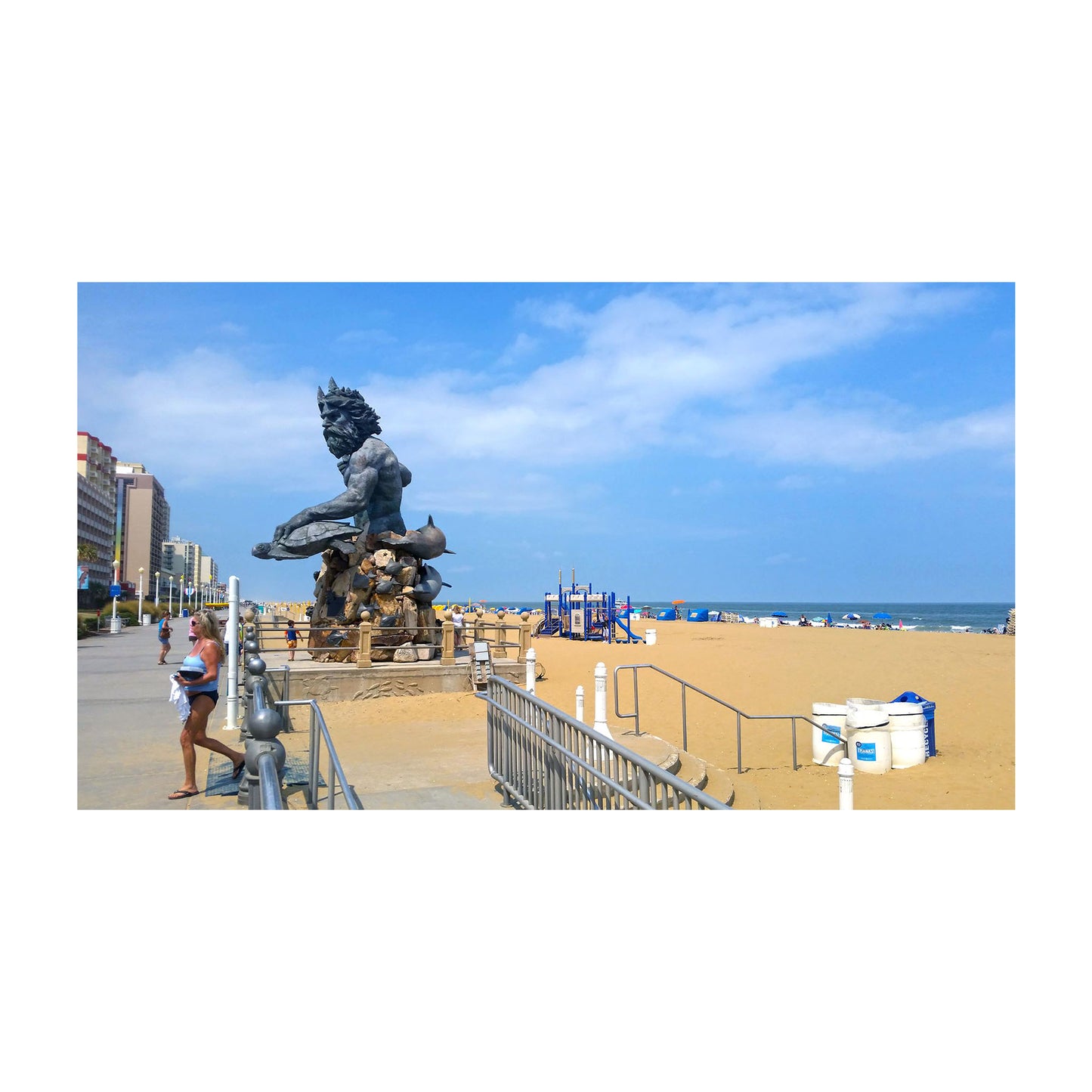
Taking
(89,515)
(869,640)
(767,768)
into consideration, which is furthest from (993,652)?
(89,515)

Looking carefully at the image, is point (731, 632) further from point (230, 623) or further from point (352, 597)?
point (230, 623)

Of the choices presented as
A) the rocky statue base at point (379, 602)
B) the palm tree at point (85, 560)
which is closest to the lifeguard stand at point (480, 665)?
the rocky statue base at point (379, 602)

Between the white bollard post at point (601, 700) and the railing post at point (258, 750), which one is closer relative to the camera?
the railing post at point (258, 750)

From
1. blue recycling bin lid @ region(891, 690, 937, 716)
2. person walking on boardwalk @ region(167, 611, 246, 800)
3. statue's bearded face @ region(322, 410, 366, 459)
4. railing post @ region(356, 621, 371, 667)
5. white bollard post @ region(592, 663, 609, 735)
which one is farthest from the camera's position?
statue's bearded face @ region(322, 410, 366, 459)

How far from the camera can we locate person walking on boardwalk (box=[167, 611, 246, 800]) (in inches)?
223

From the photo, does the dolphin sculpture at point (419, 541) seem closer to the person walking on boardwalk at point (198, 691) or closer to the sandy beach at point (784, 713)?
the sandy beach at point (784, 713)

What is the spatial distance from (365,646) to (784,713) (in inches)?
282

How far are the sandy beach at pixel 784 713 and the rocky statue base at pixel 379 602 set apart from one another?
164cm

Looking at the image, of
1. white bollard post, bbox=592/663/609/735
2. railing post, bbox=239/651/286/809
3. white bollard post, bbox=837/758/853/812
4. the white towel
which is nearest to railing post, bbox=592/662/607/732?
white bollard post, bbox=592/663/609/735

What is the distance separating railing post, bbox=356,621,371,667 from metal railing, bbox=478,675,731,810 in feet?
21.3

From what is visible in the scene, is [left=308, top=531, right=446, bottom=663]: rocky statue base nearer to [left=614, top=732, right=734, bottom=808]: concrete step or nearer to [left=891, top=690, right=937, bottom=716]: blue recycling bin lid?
[left=614, top=732, right=734, bottom=808]: concrete step

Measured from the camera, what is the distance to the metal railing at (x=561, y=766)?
3877mm

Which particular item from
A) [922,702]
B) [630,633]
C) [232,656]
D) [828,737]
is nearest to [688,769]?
[828,737]

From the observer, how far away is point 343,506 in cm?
1440
